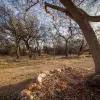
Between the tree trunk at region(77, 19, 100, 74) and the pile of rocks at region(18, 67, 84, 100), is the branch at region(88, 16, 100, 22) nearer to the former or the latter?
the tree trunk at region(77, 19, 100, 74)

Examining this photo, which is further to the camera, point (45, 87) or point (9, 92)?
point (9, 92)

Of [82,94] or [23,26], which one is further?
[23,26]

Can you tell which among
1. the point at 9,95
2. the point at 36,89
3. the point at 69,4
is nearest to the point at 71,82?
the point at 36,89

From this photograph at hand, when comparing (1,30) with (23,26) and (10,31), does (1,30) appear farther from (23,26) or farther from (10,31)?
(23,26)

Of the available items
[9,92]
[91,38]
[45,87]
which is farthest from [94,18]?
[9,92]

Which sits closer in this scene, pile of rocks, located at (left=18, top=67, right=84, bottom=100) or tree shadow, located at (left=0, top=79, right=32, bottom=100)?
pile of rocks, located at (left=18, top=67, right=84, bottom=100)

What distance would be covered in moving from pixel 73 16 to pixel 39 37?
1917 cm

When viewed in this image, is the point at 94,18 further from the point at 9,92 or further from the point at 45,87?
the point at 9,92

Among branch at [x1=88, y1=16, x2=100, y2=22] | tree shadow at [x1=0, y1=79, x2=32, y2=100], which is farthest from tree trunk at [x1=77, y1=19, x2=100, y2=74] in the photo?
tree shadow at [x1=0, y1=79, x2=32, y2=100]

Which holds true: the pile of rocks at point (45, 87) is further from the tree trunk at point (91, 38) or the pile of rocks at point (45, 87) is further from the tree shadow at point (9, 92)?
the tree trunk at point (91, 38)

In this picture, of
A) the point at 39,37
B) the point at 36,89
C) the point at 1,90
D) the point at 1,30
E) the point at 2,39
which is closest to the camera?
the point at 36,89

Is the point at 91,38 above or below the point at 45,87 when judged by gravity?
above

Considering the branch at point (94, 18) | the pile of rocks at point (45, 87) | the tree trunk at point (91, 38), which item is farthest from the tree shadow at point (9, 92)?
the branch at point (94, 18)

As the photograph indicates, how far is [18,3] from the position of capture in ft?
21.7
